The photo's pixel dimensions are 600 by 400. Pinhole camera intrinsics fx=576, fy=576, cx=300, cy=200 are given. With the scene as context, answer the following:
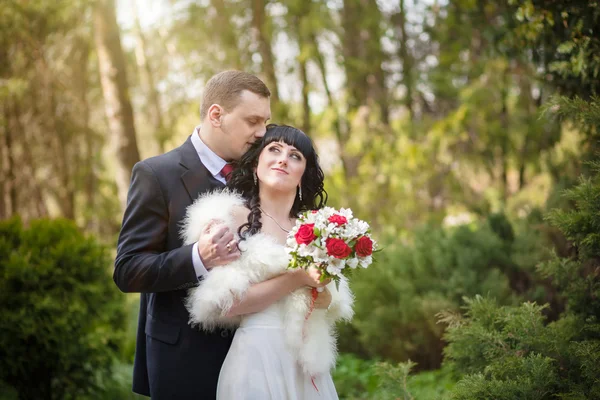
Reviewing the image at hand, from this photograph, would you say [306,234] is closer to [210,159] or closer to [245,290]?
[245,290]

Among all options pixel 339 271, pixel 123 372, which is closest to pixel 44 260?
pixel 123 372

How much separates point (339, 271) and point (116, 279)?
1109 millimetres

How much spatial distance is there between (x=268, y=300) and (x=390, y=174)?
7221 millimetres

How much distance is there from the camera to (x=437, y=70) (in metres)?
11.6

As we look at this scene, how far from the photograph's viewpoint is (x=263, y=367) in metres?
2.69

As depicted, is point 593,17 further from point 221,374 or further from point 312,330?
point 221,374

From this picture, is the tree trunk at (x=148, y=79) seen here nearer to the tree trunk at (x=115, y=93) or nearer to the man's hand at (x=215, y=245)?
the tree trunk at (x=115, y=93)

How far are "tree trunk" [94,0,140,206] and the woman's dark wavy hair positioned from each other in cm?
499

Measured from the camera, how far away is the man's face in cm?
309

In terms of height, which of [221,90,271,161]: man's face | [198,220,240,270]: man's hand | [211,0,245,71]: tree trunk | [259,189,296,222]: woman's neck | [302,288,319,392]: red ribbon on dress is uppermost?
[211,0,245,71]: tree trunk

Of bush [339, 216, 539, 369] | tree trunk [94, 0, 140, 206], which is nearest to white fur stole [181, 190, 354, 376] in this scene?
bush [339, 216, 539, 369]

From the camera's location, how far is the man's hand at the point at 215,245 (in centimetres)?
260

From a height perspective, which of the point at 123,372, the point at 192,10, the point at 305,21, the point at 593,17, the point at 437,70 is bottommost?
the point at 123,372

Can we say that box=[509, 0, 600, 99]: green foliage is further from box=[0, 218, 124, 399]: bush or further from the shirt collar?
box=[0, 218, 124, 399]: bush
